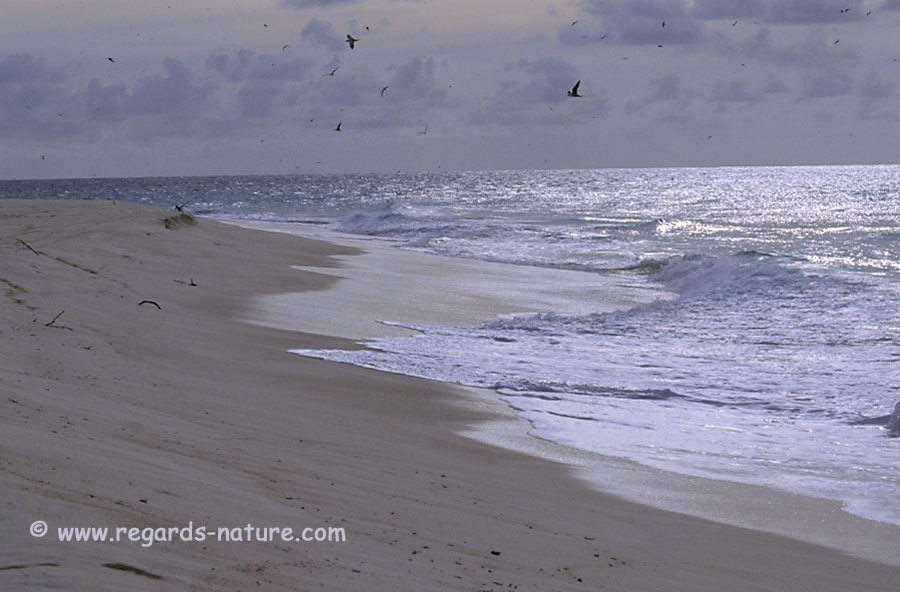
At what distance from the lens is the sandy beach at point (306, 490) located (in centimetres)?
426

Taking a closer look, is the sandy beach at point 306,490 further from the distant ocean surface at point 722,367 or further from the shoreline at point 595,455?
the distant ocean surface at point 722,367

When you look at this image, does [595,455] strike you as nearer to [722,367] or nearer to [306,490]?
[306,490]

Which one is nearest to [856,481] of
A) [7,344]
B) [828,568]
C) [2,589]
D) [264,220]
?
[828,568]

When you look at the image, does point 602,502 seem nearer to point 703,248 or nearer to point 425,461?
point 425,461

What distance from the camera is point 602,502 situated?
6.52 metres

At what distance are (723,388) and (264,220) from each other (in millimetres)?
43721

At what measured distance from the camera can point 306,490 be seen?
5648 mm

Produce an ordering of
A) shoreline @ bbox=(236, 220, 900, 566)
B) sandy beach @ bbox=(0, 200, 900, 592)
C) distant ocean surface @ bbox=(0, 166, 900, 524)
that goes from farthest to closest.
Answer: distant ocean surface @ bbox=(0, 166, 900, 524) → shoreline @ bbox=(236, 220, 900, 566) → sandy beach @ bbox=(0, 200, 900, 592)

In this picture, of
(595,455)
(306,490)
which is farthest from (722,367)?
(306,490)

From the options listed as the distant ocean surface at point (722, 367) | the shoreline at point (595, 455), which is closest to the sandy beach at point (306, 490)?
the shoreline at point (595, 455)

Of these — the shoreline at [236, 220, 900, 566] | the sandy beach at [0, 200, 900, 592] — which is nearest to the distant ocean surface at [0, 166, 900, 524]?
the shoreline at [236, 220, 900, 566]

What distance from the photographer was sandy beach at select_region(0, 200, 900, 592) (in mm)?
4262

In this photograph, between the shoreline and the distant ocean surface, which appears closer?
the shoreline

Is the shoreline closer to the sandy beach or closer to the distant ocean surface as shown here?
the sandy beach
